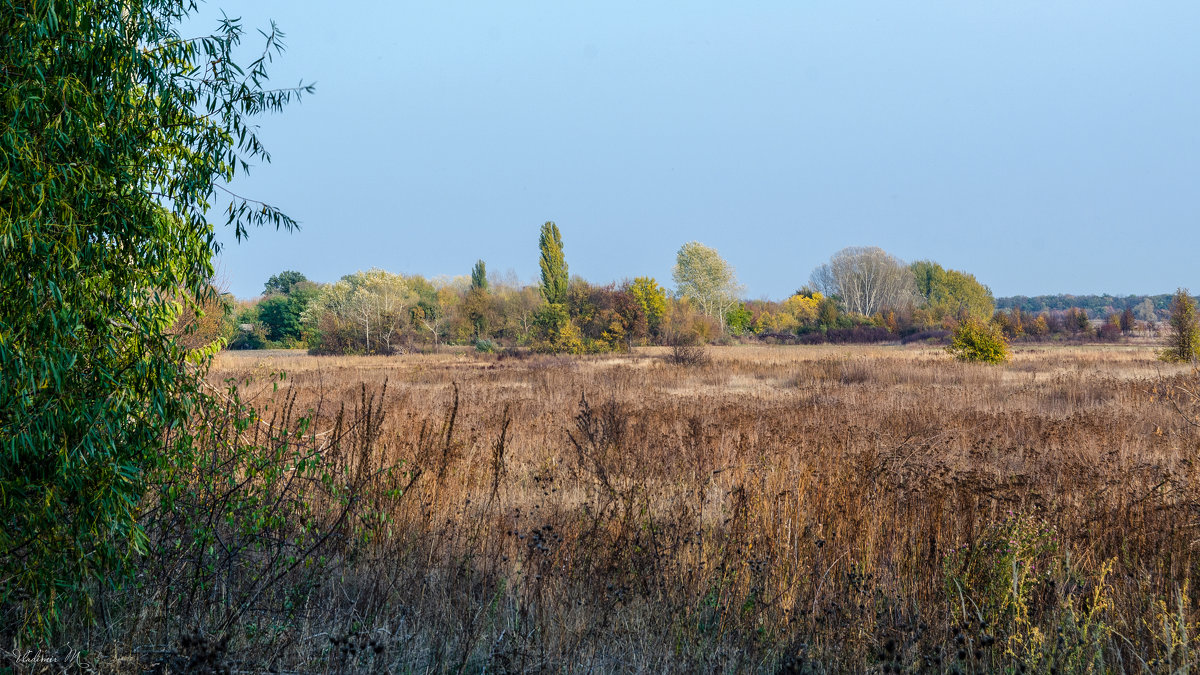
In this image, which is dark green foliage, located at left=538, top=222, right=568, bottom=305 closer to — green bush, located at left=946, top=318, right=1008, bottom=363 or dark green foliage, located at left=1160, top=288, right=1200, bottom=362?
green bush, located at left=946, top=318, right=1008, bottom=363

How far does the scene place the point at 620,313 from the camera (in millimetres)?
39844

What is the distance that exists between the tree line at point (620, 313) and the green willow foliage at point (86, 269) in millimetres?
15493

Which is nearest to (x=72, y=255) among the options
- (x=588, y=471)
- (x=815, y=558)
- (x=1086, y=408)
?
(x=815, y=558)

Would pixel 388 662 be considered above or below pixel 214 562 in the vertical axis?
below

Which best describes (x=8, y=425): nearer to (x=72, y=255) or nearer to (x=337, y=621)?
(x=72, y=255)

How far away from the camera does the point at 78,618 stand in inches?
131

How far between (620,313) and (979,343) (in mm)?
20904

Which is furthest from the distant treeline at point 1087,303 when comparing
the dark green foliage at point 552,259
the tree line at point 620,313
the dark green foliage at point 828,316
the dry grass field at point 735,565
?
the dry grass field at point 735,565

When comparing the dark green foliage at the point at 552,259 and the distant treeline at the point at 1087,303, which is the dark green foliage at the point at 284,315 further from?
the distant treeline at the point at 1087,303

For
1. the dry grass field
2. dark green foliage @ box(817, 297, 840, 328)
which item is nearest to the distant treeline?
dark green foliage @ box(817, 297, 840, 328)

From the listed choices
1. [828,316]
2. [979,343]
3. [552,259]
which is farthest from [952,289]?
[979,343]

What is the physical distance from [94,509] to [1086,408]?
13.3 metres

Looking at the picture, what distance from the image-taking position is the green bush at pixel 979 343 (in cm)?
2217

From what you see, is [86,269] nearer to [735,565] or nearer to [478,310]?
[735,565]
